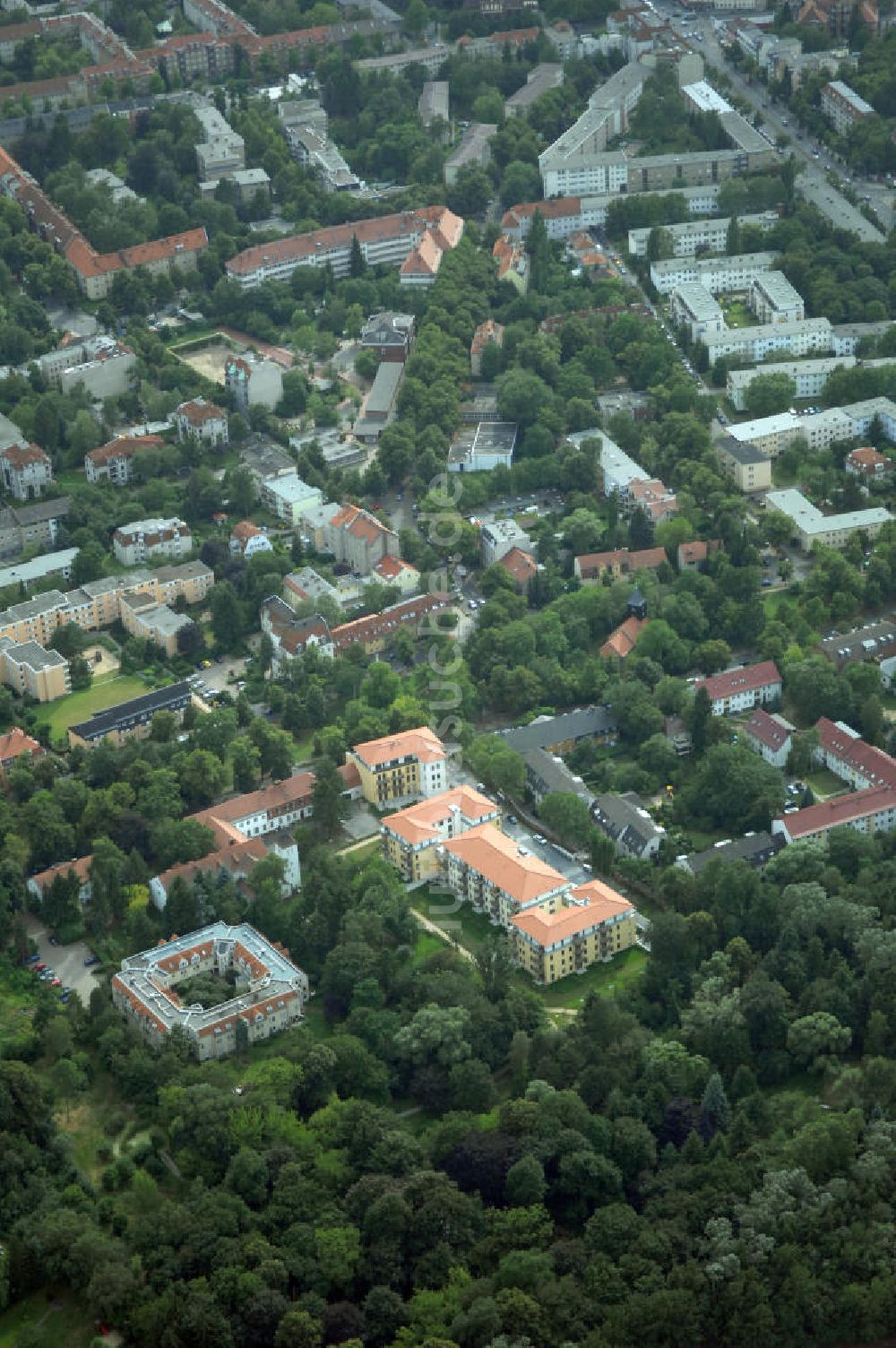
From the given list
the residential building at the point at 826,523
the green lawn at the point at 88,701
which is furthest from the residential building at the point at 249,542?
the residential building at the point at 826,523

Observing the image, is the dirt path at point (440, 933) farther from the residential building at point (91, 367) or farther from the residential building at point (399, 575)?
the residential building at point (91, 367)

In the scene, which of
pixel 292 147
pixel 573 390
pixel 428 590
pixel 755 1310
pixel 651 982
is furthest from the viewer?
pixel 292 147

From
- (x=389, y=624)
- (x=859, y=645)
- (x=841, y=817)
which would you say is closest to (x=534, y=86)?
(x=389, y=624)

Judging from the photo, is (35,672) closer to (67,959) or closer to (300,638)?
(300,638)

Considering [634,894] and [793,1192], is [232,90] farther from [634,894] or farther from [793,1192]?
[793,1192]

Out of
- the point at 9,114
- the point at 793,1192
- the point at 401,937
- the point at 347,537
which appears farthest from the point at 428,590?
the point at 9,114

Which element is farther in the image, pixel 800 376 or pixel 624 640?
pixel 800 376
